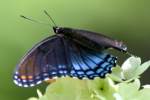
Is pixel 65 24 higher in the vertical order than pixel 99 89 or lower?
higher

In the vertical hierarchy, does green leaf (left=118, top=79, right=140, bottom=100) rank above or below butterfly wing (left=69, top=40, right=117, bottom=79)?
below

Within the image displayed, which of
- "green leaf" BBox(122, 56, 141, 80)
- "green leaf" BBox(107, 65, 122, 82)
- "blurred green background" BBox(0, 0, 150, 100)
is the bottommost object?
"green leaf" BBox(107, 65, 122, 82)

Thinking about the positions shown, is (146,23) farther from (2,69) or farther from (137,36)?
(2,69)

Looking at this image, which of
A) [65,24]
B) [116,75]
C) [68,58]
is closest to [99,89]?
[116,75]

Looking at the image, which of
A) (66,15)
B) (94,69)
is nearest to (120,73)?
(94,69)

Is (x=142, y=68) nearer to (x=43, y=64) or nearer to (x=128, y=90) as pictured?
(x=128, y=90)

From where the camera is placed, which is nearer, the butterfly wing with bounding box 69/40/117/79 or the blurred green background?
the butterfly wing with bounding box 69/40/117/79

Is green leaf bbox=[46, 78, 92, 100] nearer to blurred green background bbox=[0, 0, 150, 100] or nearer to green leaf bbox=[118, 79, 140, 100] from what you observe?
green leaf bbox=[118, 79, 140, 100]

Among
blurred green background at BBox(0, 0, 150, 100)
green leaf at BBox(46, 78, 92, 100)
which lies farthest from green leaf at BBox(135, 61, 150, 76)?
blurred green background at BBox(0, 0, 150, 100)
